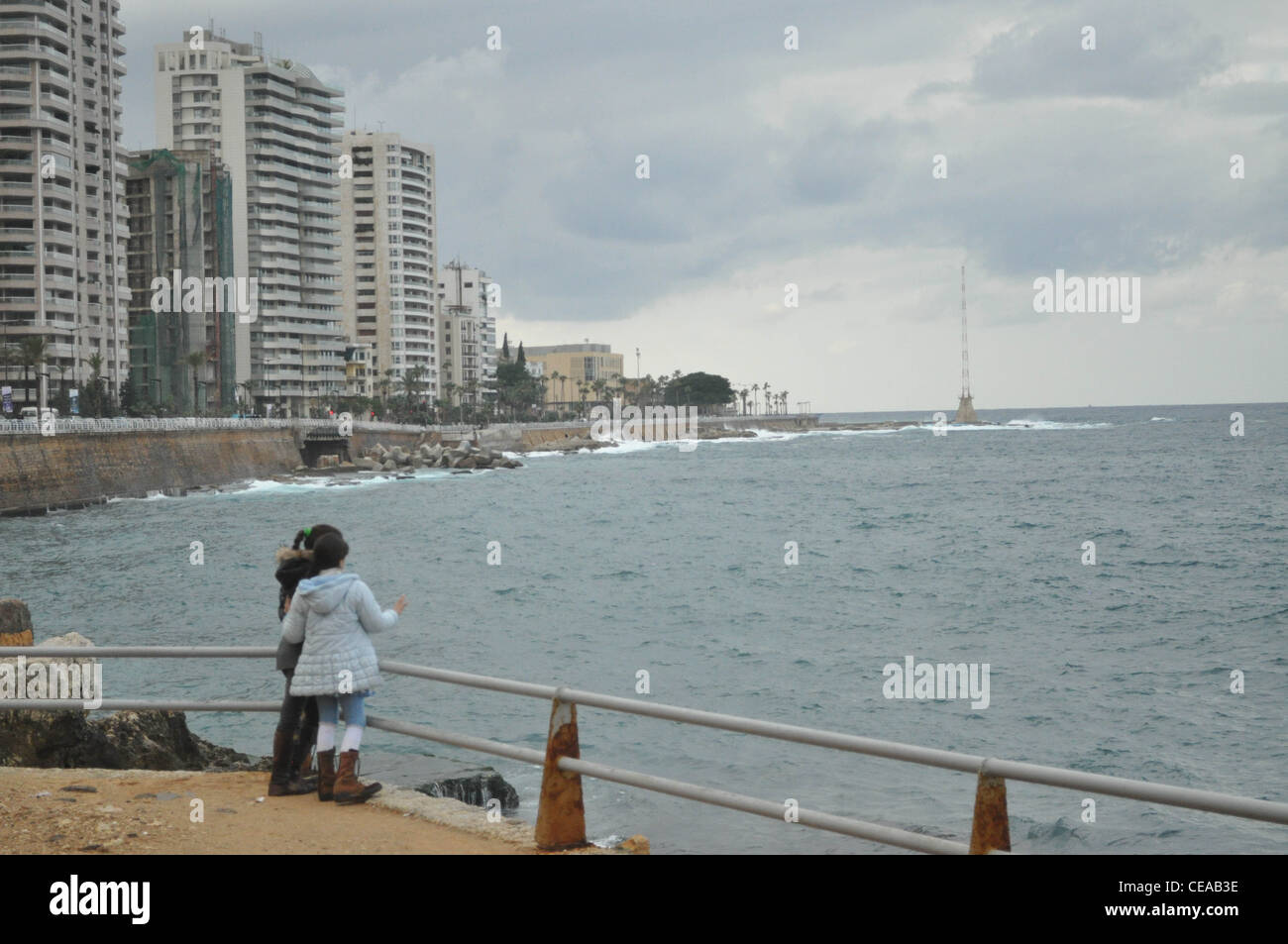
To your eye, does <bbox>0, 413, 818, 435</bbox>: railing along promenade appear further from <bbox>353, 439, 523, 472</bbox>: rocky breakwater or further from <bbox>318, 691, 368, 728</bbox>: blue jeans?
<bbox>318, 691, 368, 728</bbox>: blue jeans

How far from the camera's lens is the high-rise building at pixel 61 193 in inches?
3925

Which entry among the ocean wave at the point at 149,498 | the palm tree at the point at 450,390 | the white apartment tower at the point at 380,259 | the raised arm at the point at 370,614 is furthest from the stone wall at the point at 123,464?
the palm tree at the point at 450,390

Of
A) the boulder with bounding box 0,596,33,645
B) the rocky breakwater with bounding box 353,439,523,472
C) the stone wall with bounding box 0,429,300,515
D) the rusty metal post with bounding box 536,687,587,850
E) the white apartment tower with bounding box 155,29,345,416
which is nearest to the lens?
the rusty metal post with bounding box 536,687,587,850

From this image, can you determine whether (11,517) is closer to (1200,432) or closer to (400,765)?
(400,765)

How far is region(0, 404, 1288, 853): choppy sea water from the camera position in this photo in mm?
19203

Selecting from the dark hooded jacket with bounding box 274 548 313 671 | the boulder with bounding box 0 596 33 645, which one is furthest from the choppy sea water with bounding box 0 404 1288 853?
the dark hooded jacket with bounding box 274 548 313 671

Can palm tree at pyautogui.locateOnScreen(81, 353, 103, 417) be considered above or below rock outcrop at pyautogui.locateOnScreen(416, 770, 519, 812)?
above

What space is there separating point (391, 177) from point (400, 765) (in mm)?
192514

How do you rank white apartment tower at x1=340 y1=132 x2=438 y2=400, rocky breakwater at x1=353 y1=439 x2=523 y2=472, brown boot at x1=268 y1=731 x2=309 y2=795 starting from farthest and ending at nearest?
white apartment tower at x1=340 y1=132 x2=438 y2=400, rocky breakwater at x1=353 y1=439 x2=523 y2=472, brown boot at x1=268 y1=731 x2=309 y2=795

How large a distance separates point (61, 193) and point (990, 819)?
360 feet

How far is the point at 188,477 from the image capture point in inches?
3327

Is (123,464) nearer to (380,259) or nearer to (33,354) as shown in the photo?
(33,354)

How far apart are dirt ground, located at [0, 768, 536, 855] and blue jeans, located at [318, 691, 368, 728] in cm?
57
